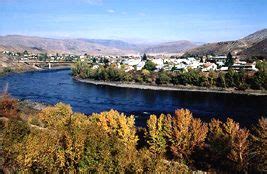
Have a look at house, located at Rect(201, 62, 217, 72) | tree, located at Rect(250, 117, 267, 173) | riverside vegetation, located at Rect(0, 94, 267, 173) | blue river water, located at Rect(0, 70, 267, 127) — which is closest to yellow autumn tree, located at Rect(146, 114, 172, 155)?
riverside vegetation, located at Rect(0, 94, 267, 173)

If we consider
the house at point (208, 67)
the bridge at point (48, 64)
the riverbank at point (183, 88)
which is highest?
the house at point (208, 67)

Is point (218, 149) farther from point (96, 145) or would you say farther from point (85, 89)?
point (85, 89)

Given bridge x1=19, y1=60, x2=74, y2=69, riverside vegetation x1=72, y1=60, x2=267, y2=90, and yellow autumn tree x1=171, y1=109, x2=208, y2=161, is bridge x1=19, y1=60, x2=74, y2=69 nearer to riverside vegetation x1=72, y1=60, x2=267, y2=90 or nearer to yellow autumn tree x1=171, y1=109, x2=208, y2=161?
riverside vegetation x1=72, y1=60, x2=267, y2=90

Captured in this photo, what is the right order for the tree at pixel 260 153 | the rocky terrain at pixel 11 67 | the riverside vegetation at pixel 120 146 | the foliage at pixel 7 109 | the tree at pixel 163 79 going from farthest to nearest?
1. the rocky terrain at pixel 11 67
2. the tree at pixel 163 79
3. the foliage at pixel 7 109
4. the tree at pixel 260 153
5. the riverside vegetation at pixel 120 146

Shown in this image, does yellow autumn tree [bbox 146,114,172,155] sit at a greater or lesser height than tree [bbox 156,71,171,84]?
greater

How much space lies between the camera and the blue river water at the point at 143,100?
→ 36781 mm

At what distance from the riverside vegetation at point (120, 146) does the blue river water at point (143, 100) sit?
911 cm

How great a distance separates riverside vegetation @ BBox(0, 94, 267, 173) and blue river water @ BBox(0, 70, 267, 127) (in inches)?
359

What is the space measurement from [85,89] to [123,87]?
19.8 ft

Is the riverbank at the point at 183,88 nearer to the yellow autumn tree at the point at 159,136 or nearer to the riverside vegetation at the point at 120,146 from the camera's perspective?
the riverside vegetation at the point at 120,146

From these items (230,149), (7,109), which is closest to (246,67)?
(7,109)

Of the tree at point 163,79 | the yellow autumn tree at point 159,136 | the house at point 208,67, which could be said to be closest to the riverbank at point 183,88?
the tree at point 163,79

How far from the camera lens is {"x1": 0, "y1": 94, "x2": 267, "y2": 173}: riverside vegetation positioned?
14.6m

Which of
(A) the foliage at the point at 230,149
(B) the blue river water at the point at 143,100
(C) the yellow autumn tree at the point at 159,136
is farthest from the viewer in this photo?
(B) the blue river water at the point at 143,100
